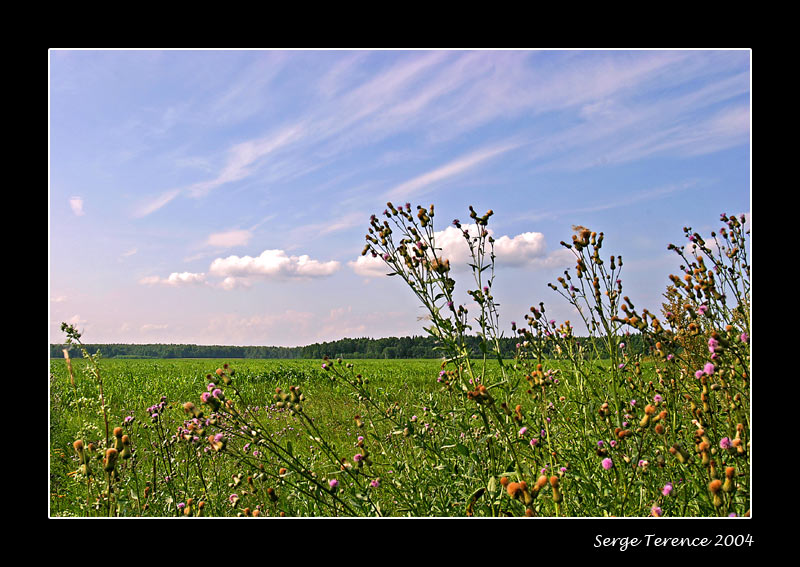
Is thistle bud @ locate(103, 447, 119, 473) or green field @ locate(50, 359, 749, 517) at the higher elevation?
thistle bud @ locate(103, 447, 119, 473)

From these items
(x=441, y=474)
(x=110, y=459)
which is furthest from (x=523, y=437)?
(x=110, y=459)

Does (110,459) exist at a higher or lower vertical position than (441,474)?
higher

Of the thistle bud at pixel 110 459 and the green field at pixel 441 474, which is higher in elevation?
the thistle bud at pixel 110 459

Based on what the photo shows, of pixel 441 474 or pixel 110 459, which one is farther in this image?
pixel 441 474

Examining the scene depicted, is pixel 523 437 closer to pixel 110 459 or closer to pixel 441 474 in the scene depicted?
pixel 441 474

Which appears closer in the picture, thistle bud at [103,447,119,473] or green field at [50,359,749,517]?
thistle bud at [103,447,119,473]

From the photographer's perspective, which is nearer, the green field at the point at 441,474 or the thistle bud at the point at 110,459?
the thistle bud at the point at 110,459
